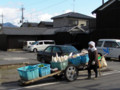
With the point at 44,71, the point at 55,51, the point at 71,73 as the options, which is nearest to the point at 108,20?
the point at 55,51

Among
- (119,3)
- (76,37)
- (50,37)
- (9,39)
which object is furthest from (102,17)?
(9,39)

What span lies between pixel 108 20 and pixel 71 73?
20.1 meters

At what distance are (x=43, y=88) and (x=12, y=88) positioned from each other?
4.24 feet

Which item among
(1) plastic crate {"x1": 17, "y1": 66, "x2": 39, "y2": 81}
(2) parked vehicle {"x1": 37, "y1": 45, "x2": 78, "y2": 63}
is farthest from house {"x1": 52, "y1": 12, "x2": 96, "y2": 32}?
(1) plastic crate {"x1": 17, "y1": 66, "x2": 39, "y2": 81}

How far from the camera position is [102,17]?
28062 mm

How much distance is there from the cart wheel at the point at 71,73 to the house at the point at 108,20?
16.9 metres

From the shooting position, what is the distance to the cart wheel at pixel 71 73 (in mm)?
8602

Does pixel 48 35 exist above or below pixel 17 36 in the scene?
above

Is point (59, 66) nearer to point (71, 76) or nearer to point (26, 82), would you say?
point (71, 76)

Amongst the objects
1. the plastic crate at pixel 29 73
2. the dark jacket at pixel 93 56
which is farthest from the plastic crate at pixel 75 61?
the plastic crate at pixel 29 73

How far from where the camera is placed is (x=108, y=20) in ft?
89.1

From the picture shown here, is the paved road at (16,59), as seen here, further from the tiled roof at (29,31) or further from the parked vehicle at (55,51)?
the tiled roof at (29,31)

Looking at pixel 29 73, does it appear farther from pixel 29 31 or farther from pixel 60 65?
pixel 29 31

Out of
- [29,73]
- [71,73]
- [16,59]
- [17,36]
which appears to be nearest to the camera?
[29,73]
